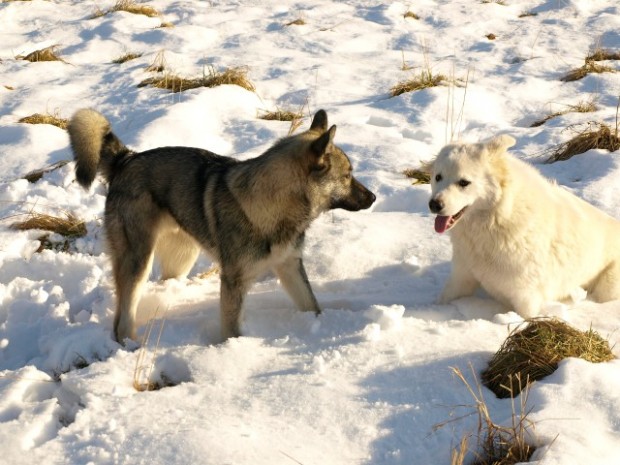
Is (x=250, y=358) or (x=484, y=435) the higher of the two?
(x=484, y=435)

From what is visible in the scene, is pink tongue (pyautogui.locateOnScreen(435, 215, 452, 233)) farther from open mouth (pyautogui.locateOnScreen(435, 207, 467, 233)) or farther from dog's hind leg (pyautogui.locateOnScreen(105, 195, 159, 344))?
dog's hind leg (pyautogui.locateOnScreen(105, 195, 159, 344))

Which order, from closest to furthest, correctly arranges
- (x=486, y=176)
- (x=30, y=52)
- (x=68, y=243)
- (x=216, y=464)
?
(x=216, y=464) < (x=486, y=176) < (x=68, y=243) < (x=30, y=52)

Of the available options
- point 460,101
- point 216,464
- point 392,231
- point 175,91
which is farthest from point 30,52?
point 216,464

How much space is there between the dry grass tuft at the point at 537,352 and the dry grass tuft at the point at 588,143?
3.31m

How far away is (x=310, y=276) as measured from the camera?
464cm

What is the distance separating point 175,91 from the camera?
7.73 meters

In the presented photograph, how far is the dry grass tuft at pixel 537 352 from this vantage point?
287 cm

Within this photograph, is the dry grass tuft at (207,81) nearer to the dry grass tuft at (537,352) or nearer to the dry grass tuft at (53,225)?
the dry grass tuft at (53,225)

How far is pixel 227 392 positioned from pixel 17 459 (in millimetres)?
919

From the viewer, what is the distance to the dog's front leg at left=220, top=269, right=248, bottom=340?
12.1ft


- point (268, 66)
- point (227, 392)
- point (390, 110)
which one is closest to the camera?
point (227, 392)

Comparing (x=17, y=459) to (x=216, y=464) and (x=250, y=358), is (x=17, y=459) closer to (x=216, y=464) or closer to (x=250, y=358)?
(x=216, y=464)

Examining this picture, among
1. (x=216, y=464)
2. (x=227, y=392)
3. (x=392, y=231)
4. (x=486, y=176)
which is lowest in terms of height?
(x=392, y=231)

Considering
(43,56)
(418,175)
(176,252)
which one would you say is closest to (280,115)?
(418,175)
